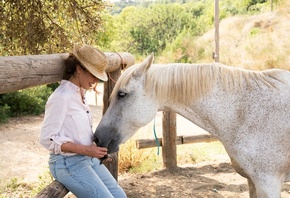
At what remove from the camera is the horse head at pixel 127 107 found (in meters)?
2.35

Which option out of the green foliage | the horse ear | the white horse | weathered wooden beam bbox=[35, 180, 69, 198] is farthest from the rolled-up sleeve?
the green foliage

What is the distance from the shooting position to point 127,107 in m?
2.36

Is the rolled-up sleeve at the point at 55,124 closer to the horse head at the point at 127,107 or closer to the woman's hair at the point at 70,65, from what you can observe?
the woman's hair at the point at 70,65

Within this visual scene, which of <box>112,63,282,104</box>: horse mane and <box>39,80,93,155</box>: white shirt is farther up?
<box>112,63,282,104</box>: horse mane

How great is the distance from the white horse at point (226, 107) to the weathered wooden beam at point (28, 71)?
460 millimetres

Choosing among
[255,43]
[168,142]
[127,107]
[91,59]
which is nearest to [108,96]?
[127,107]

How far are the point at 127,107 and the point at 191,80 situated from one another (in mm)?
487

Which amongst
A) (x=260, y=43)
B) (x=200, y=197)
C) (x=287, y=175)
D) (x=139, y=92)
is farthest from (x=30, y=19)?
(x=260, y=43)

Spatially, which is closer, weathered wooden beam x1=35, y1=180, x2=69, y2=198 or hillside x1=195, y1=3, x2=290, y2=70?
weathered wooden beam x1=35, y1=180, x2=69, y2=198

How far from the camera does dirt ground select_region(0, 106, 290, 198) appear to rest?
435 cm

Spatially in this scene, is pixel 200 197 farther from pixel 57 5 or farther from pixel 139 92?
pixel 57 5

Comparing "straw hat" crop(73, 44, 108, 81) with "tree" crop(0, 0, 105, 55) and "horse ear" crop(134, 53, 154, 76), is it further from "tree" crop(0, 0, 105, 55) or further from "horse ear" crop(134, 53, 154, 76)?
"tree" crop(0, 0, 105, 55)

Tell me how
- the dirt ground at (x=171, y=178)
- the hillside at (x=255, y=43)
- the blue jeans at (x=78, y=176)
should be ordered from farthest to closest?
the hillside at (x=255, y=43) → the dirt ground at (x=171, y=178) → the blue jeans at (x=78, y=176)

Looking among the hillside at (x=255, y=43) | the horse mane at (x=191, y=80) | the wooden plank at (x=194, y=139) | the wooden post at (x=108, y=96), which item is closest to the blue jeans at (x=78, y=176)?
the horse mane at (x=191, y=80)
